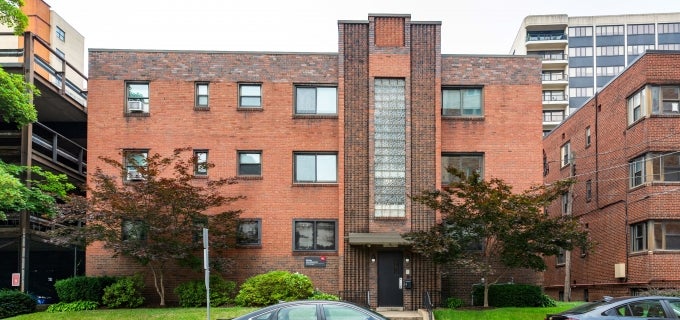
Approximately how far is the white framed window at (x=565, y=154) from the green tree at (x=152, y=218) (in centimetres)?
2055

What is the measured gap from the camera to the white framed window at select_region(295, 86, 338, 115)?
2791 cm

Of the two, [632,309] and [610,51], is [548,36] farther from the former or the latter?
[632,309]

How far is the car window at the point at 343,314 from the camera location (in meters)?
14.2

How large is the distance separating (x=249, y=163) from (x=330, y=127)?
3.35 metres

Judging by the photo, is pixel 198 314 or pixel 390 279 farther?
pixel 390 279

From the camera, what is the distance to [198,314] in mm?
22672

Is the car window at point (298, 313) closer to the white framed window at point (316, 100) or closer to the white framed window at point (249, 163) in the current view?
the white framed window at point (249, 163)

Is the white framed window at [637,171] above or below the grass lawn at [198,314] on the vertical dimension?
above

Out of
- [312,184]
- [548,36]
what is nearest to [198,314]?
[312,184]

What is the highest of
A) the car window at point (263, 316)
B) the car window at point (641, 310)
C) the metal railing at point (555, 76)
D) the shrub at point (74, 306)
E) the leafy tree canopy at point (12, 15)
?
the metal railing at point (555, 76)

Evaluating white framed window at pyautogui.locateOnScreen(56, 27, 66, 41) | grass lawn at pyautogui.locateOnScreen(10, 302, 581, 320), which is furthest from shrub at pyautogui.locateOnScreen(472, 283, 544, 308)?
white framed window at pyautogui.locateOnScreen(56, 27, 66, 41)

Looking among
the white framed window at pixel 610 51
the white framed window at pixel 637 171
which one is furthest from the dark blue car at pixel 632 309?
the white framed window at pixel 610 51

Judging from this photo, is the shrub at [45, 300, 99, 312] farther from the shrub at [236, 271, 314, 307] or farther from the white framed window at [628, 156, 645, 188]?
the white framed window at [628, 156, 645, 188]

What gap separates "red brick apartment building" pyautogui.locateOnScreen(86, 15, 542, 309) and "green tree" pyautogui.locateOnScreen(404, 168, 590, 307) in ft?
10.3
